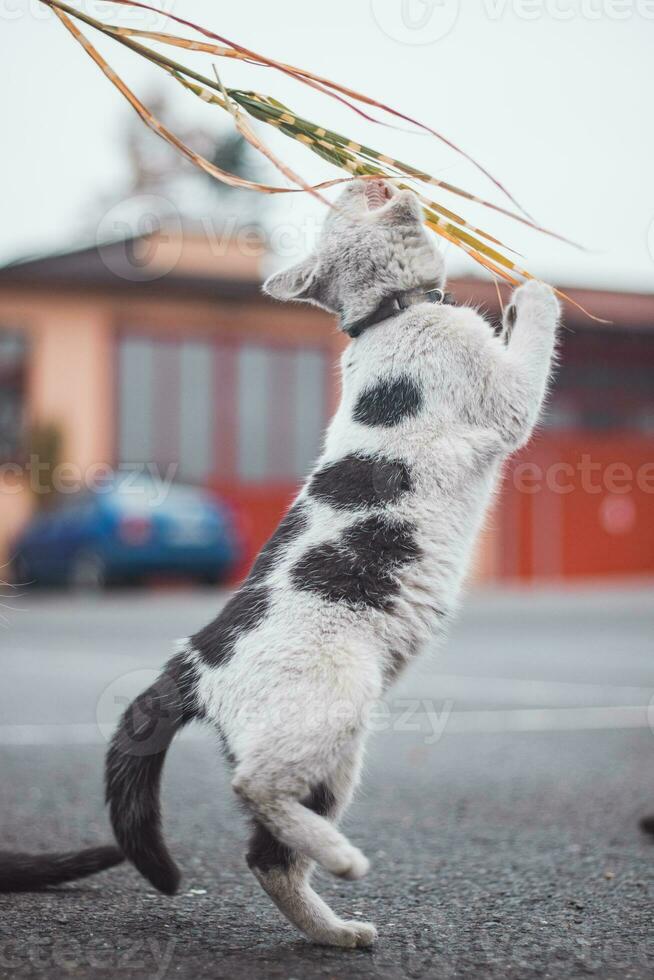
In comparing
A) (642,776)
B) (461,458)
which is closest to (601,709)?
(642,776)

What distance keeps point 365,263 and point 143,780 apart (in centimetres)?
135

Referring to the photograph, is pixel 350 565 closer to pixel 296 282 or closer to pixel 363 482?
pixel 363 482

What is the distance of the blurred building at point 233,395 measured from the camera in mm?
19375

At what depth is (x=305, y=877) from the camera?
2.76 m

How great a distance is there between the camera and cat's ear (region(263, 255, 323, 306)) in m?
3.06

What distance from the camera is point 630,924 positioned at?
2986 millimetres

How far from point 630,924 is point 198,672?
1.25 meters

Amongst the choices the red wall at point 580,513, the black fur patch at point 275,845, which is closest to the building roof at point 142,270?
the red wall at point 580,513

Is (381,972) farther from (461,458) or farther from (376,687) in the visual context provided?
(461,458)

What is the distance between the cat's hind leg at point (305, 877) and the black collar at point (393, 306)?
104cm

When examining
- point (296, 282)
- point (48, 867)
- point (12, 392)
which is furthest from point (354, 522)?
point (12, 392)

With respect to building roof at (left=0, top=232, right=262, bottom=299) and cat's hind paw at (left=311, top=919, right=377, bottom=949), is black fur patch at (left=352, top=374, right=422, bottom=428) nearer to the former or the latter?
cat's hind paw at (left=311, top=919, right=377, bottom=949)

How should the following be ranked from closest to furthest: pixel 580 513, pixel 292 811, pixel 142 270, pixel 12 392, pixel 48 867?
pixel 292 811
pixel 48 867
pixel 142 270
pixel 12 392
pixel 580 513

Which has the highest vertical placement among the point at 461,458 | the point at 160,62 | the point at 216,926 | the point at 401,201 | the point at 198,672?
the point at 160,62
